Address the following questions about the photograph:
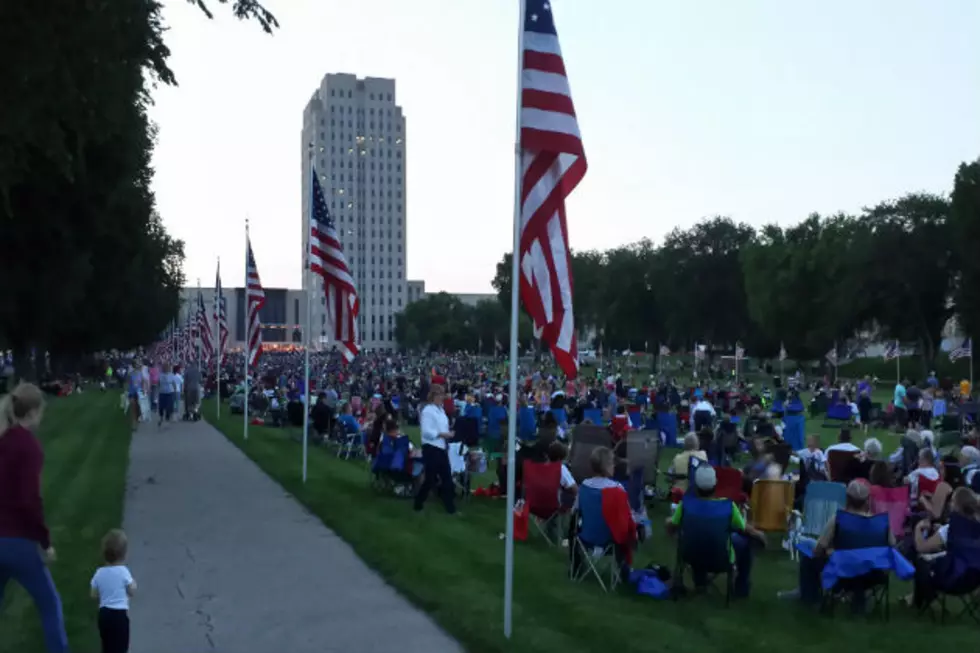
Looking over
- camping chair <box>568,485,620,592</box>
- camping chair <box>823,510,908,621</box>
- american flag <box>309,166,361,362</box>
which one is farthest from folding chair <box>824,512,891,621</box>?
american flag <box>309,166,361,362</box>

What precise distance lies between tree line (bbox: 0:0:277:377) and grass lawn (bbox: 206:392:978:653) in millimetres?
5127

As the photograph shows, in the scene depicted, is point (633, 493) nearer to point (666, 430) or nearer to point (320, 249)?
point (320, 249)

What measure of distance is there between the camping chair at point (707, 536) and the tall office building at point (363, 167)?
159432 mm

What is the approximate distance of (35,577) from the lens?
5.85m

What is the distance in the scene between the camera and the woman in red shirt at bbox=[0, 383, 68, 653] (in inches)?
225

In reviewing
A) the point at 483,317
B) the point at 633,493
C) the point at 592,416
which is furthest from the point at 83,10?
the point at 483,317

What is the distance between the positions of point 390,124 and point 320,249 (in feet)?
537

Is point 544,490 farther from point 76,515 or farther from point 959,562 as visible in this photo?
point 76,515

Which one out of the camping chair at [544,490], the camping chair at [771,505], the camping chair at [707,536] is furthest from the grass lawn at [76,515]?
the camping chair at [771,505]

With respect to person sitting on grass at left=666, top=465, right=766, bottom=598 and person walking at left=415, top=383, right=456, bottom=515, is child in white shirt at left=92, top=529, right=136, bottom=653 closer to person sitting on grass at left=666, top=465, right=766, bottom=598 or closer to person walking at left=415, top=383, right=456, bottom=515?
person sitting on grass at left=666, top=465, right=766, bottom=598

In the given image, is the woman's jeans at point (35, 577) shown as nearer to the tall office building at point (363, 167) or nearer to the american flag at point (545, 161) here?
the american flag at point (545, 161)

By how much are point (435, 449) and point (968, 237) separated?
166ft

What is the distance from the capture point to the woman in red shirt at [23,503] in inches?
225

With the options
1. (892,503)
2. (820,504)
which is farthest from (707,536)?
(892,503)
